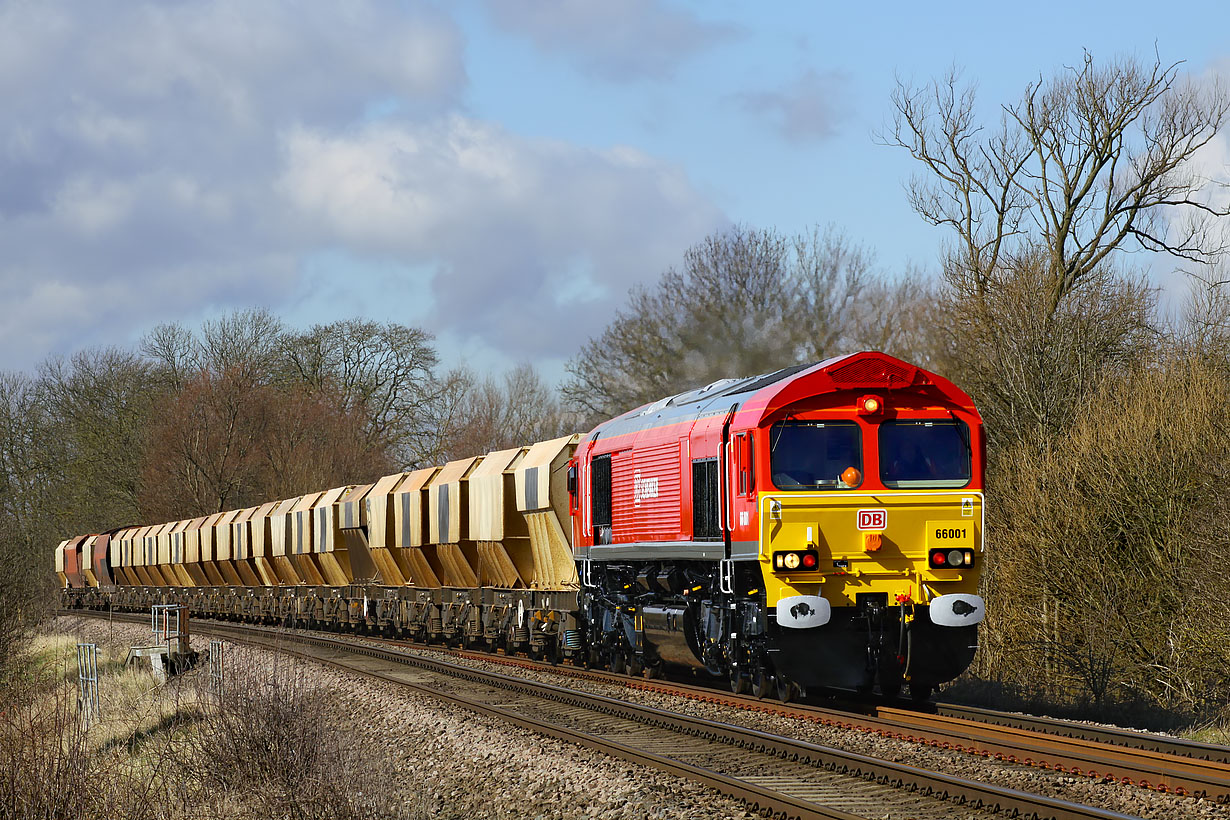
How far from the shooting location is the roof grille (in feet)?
45.1

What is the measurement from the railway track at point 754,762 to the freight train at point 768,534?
97 centimetres

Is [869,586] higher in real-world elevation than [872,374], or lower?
lower

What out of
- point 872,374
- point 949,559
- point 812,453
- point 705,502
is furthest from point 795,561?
point 872,374

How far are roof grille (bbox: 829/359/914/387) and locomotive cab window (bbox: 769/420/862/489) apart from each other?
1.58ft

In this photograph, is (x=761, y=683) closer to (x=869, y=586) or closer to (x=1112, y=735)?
(x=869, y=586)

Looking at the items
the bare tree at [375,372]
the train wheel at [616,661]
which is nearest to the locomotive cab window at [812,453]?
the train wheel at [616,661]

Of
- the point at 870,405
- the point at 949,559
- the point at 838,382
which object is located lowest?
the point at 949,559

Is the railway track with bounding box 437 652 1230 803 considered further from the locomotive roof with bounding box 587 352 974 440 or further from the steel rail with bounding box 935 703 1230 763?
the locomotive roof with bounding box 587 352 974 440

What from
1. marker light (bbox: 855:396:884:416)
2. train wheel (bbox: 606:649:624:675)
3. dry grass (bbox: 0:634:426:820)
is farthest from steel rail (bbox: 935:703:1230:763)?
train wheel (bbox: 606:649:624:675)

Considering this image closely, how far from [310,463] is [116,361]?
14.8 meters

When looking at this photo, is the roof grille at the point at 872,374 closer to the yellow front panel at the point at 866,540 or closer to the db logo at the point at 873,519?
Answer: the yellow front panel at the point at 866,540

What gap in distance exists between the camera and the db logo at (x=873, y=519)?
43.7 feet

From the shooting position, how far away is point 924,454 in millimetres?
13781

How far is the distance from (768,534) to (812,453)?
108 cm
